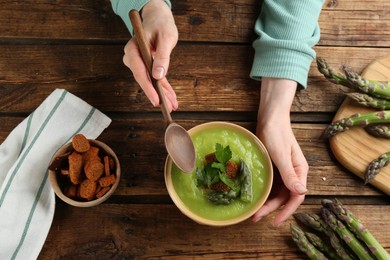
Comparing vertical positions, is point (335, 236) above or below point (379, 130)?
below

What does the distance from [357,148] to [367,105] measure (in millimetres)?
158

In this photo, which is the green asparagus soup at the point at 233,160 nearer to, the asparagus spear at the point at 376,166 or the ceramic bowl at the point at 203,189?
the ceramic bowl at the point at 203,189

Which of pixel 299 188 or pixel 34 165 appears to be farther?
pixel 34 165

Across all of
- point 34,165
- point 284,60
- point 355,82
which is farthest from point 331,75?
point 34,165

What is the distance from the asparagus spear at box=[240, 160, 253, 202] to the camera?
1.20 m

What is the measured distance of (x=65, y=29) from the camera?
1.53 m

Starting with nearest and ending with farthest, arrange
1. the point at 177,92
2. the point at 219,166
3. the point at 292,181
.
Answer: the point at 219,166 < the point at 292,181 < the point at 177,92

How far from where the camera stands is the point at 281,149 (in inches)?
52.2

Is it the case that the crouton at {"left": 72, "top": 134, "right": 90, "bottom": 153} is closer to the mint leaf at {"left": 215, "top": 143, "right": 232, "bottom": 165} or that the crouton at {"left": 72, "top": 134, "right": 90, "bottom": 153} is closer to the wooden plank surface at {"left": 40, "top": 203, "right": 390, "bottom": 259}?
the wooden plank surface at {"left": 40, "top": 203, "right": 390, "bottom": 259}

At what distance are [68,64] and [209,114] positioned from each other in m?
0.55

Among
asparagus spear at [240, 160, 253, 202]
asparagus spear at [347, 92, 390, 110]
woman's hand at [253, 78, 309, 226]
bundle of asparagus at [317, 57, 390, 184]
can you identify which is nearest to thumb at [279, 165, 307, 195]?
woman's hand at [253, 78, 309, 226]

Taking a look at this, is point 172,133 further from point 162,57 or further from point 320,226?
point 320,226

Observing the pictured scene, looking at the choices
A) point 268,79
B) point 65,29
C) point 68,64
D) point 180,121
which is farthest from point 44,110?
point 268,79

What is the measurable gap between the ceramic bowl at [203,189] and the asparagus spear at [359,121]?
0.31 metres
